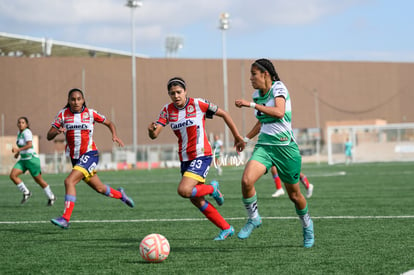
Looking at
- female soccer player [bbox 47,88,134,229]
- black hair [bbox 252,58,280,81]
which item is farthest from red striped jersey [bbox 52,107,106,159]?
black hair [bbox 252,58,280,81]

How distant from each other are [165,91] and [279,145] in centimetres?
5862

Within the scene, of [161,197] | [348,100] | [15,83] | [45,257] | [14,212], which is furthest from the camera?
[348,100]

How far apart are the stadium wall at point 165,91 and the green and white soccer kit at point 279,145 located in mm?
51136

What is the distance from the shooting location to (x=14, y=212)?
42.8 feet

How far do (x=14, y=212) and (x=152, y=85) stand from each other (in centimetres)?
5244

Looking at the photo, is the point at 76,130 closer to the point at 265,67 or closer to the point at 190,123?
the point at 190,123

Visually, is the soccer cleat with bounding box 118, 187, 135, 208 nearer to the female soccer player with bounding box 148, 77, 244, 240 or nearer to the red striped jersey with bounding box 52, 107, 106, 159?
the red striped jersey with bounding box 52, 107, 106, 159

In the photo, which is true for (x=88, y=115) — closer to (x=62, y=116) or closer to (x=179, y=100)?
(x=62, y=116)

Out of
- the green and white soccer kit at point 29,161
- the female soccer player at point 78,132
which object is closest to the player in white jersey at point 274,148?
the female soccer player at point 78,132

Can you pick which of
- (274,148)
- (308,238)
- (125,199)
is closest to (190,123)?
(274,148)

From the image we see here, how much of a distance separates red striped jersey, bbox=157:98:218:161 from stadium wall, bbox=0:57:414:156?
50117mm

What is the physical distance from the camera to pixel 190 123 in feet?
26.1

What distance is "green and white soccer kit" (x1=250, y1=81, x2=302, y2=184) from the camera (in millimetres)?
7164

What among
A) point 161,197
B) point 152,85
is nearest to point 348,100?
point 152,85
